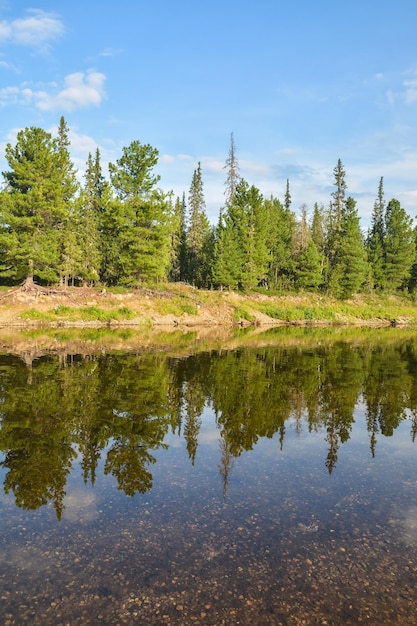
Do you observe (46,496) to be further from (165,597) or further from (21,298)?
(21,298)

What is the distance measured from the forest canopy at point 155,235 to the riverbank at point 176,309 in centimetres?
243

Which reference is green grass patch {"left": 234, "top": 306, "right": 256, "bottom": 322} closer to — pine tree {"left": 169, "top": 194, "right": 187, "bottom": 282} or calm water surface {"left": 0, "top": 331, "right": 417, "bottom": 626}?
pine tree {"left": 169, "top": 194, "right": 187, "bottom": 282}

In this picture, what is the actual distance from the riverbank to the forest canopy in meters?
2.43

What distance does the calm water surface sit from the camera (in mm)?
5672

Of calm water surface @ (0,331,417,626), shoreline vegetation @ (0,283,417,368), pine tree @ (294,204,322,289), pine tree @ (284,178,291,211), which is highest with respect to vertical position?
pine tree @ (284,178,291,211)

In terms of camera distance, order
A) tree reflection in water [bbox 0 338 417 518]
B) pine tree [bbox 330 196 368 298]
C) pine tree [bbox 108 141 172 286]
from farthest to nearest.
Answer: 1. pine tree [bbox 330 196 368 298]
2. pine tree [bbox 108 141 172 286]
3. tree reflection in water [bbox 0 338 417 518]

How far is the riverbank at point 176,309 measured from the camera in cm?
4259

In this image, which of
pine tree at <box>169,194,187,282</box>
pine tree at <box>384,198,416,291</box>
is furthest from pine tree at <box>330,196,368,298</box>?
pine tree at <box>169,194,187,282</box>

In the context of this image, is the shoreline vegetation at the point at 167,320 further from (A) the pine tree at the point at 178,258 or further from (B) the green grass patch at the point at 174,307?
(A) the pine tree at the point at 178,258

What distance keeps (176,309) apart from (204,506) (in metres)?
42.5

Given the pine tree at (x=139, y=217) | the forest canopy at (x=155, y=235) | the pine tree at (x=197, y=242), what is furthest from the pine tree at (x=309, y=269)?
the pine tree at (x=139, y=217)

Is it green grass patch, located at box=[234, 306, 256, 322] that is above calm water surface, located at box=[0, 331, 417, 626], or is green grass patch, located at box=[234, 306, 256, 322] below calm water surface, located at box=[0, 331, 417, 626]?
above

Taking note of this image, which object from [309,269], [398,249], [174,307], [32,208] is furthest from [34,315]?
[398,249]

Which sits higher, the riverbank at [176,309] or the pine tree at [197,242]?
the pine tree at [197,242]
